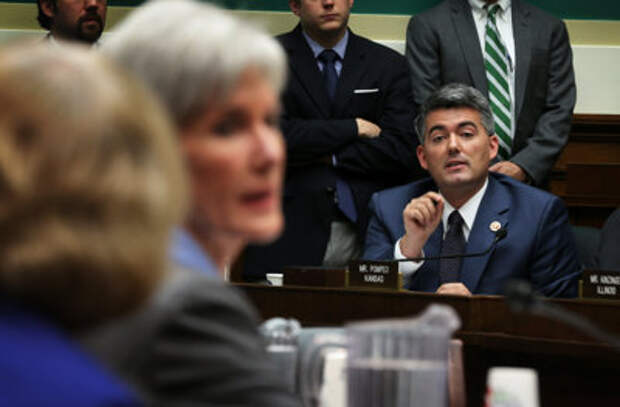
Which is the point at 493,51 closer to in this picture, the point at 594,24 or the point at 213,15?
the point at 594,24

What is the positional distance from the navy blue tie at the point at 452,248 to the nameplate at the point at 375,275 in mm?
517

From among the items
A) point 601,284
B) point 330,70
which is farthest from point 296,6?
point 601,284

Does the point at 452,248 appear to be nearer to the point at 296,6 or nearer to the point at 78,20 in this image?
the point at 296,6

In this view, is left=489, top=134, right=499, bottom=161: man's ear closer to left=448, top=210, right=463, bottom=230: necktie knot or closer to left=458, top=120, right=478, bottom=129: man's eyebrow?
left=458, top=120, right=478, bottom=129: man's eyebrow

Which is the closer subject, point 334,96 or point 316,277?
point 316,277

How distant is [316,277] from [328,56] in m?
1.40

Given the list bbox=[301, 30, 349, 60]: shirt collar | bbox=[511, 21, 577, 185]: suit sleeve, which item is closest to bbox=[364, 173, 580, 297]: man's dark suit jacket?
bbox=[511, 21, 577, 185]: suit sleeve

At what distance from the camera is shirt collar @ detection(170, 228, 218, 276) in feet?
3.37

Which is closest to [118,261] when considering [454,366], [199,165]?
[199,165]

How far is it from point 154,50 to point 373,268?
1897 millimetres

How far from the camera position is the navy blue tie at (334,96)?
387 cm

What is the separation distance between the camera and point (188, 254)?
1057 mm

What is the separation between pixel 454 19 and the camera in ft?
14.1

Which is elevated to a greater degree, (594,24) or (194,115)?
(594,24)
